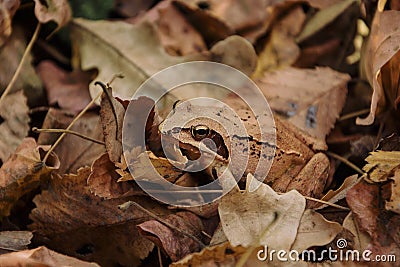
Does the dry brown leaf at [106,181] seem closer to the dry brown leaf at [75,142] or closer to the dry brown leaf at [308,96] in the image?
the dry brown leaf at [75,142]

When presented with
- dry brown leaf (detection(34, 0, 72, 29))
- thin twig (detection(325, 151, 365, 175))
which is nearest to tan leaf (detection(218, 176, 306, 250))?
thin twig (detection(325, 151, 365, 175))

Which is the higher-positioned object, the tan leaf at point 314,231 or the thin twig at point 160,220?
the thin twig at point 160,220

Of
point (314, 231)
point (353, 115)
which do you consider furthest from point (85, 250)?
point (353, 115)

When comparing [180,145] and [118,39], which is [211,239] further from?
[118,39]

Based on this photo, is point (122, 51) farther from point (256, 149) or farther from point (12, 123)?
point (256, 149)

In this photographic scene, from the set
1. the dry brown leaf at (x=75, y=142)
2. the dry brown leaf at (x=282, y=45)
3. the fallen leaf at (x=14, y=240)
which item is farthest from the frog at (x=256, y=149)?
the dry brown leaf at (x=282, y=45)

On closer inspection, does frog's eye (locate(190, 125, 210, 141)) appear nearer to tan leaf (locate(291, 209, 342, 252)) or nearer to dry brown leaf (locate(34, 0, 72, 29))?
tan leaf (locate(291, 209, 342, 252))

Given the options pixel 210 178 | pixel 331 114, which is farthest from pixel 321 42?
pixel 210 178
